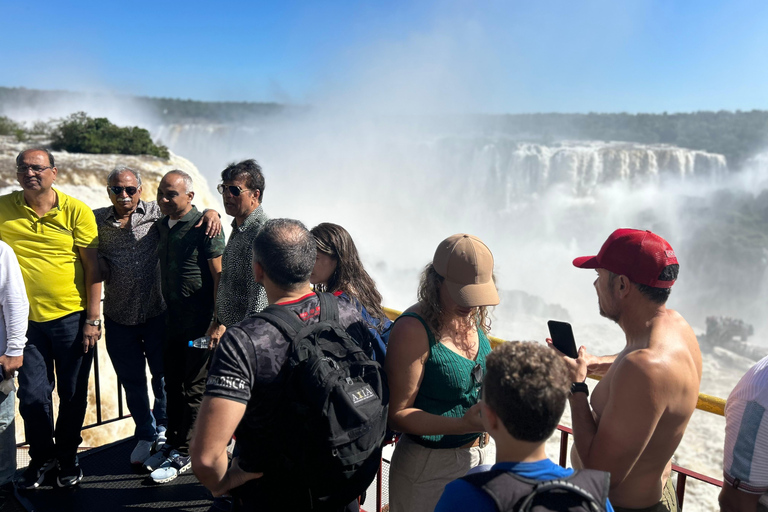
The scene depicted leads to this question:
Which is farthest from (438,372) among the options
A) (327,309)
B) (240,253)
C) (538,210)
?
(538,210)

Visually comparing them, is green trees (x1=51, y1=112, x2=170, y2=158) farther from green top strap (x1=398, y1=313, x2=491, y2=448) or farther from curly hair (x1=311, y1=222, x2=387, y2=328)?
green top strap (x1=398, y1=313, x2=491, y2=448)

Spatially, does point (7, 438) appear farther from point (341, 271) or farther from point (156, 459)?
point (341, 271)

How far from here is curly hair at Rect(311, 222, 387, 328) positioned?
2.63 m

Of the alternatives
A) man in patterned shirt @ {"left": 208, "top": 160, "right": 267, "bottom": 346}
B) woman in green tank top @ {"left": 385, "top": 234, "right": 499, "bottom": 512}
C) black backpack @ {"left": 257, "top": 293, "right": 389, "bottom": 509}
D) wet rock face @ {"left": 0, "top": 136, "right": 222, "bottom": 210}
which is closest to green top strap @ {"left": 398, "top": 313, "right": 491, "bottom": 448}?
woman in green tank top @ {"left": 385, "top": 234, "right": 499, "bottom": 512}

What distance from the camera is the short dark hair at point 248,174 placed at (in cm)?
340

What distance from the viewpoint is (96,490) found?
329 centimetres

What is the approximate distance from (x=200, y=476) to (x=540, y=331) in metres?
25.7

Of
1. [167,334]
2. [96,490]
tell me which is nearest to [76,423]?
[96,490]

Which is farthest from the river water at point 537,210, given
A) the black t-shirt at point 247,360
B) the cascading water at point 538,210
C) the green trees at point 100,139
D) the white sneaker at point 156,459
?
the black t-shirt at point 247,360

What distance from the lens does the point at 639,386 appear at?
178 centimetres

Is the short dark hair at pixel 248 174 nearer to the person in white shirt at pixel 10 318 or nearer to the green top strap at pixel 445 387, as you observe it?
the person in white shirt at pixel 10 318

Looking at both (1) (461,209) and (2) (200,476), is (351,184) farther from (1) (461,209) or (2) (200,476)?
(2) (200,476)

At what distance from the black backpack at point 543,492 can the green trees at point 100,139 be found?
1584 centimetres

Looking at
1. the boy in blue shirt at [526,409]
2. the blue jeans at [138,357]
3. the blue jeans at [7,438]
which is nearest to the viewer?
the boy in blue shirt at [526,409]
